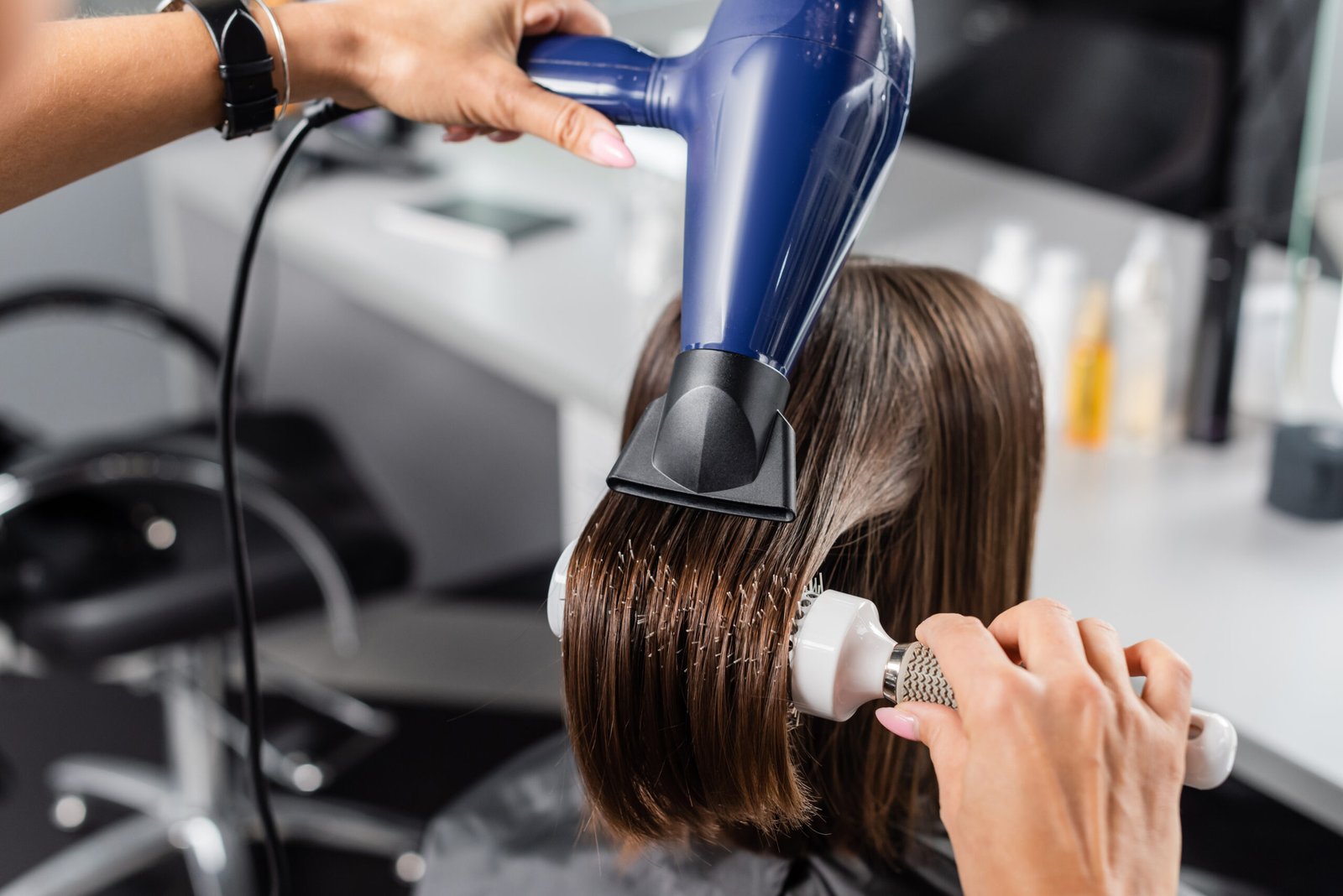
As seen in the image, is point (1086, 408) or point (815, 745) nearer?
point (815, 745)

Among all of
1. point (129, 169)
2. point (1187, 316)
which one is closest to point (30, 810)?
point (129, 169)

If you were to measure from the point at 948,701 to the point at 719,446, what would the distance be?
0.16 meters

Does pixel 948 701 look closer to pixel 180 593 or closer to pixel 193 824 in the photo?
pixel 180 593

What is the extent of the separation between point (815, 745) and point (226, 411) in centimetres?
49

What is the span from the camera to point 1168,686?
585mm

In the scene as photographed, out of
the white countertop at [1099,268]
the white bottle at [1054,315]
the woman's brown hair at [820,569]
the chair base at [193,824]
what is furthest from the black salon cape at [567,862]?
the chair base at [193,824]

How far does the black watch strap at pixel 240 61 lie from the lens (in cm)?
73

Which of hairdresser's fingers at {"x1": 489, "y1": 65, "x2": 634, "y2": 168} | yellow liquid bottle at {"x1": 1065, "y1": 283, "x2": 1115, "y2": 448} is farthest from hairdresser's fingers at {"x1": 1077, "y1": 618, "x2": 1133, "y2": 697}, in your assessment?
yellow liquid bottle at {"x1": 1065, "y1": 283, "x2": 1115, "y2": 448}

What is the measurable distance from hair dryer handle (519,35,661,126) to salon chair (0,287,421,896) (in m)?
1.03

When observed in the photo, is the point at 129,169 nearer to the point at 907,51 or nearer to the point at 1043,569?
the point at 1043,569

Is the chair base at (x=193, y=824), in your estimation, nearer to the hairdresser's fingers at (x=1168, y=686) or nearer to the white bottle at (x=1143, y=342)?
the white bottle at (x=1143, y=342)

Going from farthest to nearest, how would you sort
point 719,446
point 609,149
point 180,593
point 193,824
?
point 193,824 → point 180,593 → point 609,149 → point 719,446

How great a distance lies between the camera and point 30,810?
2.21 meters

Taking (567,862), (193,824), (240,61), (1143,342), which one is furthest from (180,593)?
(1143,342)
